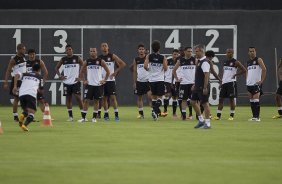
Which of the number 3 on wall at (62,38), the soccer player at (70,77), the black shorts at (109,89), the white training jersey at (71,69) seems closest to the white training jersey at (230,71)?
the black shorts at (109,89)

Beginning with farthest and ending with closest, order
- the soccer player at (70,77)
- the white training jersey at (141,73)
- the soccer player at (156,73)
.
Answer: the white training jersey at (141,73)
the soccer player at (156,73)
the soccer player at (70,77)

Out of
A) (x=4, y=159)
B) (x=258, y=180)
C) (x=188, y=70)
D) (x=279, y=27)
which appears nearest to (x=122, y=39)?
(x=279, y=27)

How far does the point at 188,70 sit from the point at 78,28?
41.8ft

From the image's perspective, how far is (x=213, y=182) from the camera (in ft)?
36.0

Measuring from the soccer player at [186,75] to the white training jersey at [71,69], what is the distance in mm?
3150

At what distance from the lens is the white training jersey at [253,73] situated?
2686cm

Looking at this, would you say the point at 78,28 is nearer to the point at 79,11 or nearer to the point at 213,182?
the point at 79,11

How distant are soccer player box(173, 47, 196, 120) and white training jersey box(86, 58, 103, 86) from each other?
102 inches

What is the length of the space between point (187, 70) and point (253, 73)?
2153 mm

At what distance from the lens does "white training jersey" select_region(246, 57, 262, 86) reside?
26859 millimetres

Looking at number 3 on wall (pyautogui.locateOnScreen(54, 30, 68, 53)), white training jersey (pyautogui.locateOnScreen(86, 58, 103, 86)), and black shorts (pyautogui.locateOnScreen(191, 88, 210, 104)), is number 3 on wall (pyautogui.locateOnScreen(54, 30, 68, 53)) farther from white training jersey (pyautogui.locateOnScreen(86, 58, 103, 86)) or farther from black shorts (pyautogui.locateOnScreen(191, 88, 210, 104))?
black shorts (pyautogui.locateOnScreen(191, 88, 210, 104))

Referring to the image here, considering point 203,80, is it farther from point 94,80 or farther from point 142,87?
point 142,87

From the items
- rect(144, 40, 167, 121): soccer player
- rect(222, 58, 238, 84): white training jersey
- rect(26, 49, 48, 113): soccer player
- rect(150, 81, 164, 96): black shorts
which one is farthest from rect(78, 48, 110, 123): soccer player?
rect(222, 58, 238, 84): white training jersey

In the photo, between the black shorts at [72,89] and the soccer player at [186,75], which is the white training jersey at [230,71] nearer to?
the soccer player at [186,75]
